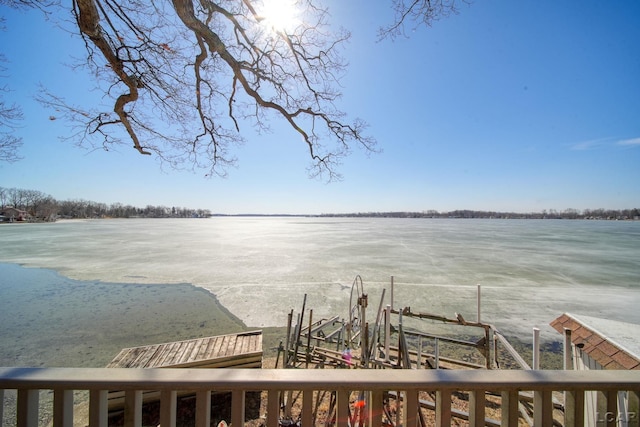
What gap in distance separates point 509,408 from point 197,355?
5388 millimetres

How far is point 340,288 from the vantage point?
1162 cm

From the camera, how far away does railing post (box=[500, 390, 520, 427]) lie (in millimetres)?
1309

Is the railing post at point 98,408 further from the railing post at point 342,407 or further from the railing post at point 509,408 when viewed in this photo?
the railing post at point 509,408

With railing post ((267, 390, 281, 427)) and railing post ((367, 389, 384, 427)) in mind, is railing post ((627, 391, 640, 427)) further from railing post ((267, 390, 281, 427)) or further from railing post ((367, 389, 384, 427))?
railing post ((267, 390, 281, 427))

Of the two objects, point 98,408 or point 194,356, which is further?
point 194,356

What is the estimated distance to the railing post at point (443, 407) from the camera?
131 centimetres

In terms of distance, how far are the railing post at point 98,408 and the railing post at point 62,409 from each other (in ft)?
0.41

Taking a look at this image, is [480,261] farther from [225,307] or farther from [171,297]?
[171,297]

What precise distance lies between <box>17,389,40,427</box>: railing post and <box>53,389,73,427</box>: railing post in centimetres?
9

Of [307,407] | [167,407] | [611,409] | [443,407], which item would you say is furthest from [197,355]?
[611,409]

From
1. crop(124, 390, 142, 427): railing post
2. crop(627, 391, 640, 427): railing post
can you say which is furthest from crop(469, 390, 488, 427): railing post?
crop(124, 390, 142, 427): railing post

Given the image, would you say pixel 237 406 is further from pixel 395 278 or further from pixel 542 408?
pixel 395 278

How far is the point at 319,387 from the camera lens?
127 centimetres

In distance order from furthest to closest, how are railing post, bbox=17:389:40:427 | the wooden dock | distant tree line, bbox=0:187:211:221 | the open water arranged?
A: distant tree line, bbox=0:187:211:221, the open water, the wooden dock, railing post, bbox=17:389:40:427
